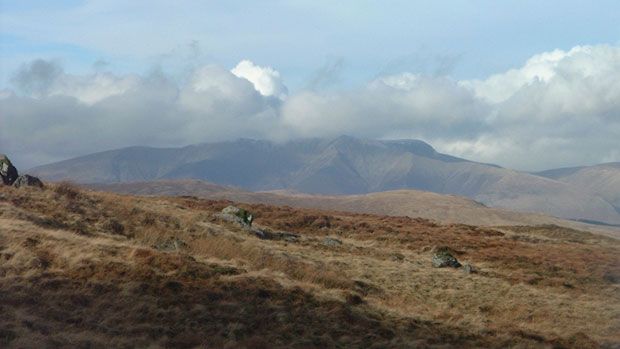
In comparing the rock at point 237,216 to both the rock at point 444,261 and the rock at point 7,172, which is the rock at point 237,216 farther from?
the rock at point 7,172

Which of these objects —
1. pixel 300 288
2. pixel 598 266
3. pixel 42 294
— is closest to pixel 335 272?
pixel 300 288

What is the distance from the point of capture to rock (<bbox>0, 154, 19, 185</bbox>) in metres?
35.1

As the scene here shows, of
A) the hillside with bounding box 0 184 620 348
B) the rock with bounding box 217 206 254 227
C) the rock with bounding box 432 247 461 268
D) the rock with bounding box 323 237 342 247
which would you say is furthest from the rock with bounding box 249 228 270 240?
the rock with bounding box 432 247 461 268

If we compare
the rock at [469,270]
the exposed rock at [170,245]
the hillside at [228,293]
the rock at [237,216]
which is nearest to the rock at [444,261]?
the rock at [469,270]

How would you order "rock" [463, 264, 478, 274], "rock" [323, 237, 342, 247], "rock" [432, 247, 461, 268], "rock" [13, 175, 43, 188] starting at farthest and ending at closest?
"rock" [323, 237, 342, 247]
"rock" [432, 247, 461, 268]
"rock" [463, 264, 478, 274]
"rock" [13, 175, 43, 188]

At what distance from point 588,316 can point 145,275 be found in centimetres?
1785

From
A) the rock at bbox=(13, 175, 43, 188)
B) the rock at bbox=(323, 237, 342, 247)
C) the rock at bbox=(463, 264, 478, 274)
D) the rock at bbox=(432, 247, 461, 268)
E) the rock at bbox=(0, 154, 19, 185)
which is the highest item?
the rock at bbox=(0, 154, 19, 185)

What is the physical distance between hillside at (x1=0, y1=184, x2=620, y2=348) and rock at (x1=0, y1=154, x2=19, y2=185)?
14.1 ft

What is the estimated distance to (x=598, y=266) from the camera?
42.0 meters

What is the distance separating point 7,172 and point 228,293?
22113 millimetres

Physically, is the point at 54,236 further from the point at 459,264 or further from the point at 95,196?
the point at 459,264

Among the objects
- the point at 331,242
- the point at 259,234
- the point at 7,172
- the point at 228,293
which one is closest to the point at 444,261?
the point at 331,242

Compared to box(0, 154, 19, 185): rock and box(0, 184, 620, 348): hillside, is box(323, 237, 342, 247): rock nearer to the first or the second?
box(0, 184, 620, 348): hillside

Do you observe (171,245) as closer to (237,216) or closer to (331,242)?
(237,216)
